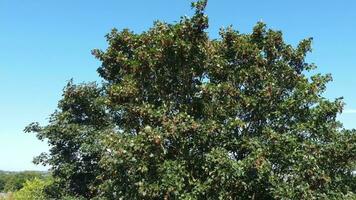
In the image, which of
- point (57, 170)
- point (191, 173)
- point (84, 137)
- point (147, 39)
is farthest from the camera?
point (57, 170)

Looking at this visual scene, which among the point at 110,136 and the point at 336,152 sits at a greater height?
the point at 336,152

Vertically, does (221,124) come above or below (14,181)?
below

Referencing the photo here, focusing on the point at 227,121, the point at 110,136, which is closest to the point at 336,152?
the point at 227,121

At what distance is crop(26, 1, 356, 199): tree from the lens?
1599 cm

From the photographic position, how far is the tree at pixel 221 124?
1599cm

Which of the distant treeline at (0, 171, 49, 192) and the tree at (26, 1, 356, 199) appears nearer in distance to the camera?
the tree at (26, 1, 356, 199)

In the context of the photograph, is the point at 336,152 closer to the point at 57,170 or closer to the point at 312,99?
the point at 312,99

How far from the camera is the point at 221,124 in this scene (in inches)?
669

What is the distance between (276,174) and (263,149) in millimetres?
1011

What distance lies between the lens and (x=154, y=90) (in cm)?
1803

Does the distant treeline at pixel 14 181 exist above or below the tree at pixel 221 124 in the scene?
above

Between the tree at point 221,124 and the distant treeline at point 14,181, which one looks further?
the distant treeline at point 14,181

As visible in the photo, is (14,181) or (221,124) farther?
(14,181)

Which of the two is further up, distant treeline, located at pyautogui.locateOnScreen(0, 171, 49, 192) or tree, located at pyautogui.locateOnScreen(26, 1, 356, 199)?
distant treeline, located at pyautogui.locateOnScreen(0, 171, 49, 192)
